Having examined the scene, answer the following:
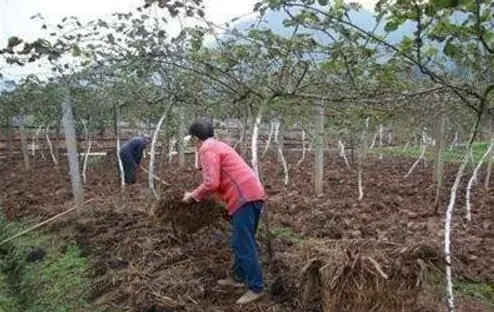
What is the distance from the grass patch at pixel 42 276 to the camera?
8.11 feet

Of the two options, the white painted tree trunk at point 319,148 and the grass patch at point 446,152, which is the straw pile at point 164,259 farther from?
the grass patch at point 446,152

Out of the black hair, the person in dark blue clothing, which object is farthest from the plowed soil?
the black hair

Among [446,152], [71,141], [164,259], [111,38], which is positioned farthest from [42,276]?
[446,152]

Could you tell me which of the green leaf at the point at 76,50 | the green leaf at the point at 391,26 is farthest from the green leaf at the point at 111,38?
the green leaf at the point at 391,26

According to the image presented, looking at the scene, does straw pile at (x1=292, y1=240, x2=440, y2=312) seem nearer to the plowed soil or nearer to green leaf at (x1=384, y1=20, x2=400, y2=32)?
the plowed soil

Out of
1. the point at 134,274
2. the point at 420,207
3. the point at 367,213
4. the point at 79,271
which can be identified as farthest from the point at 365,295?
the point at 420,207

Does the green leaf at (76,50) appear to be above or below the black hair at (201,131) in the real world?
above

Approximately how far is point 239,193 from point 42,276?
8.09 ft

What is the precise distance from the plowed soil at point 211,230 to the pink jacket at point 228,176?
0.79m

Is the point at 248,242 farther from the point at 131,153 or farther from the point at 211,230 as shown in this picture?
the point at 131,153

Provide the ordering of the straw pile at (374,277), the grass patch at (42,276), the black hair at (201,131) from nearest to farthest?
the grass patch at (42,276), the straw pile at (374,277), the black hair at (201,131)

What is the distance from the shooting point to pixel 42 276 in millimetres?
5906

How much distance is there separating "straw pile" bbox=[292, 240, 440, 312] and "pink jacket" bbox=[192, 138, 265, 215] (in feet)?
3.41

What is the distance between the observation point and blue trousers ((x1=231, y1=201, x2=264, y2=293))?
4801mm
